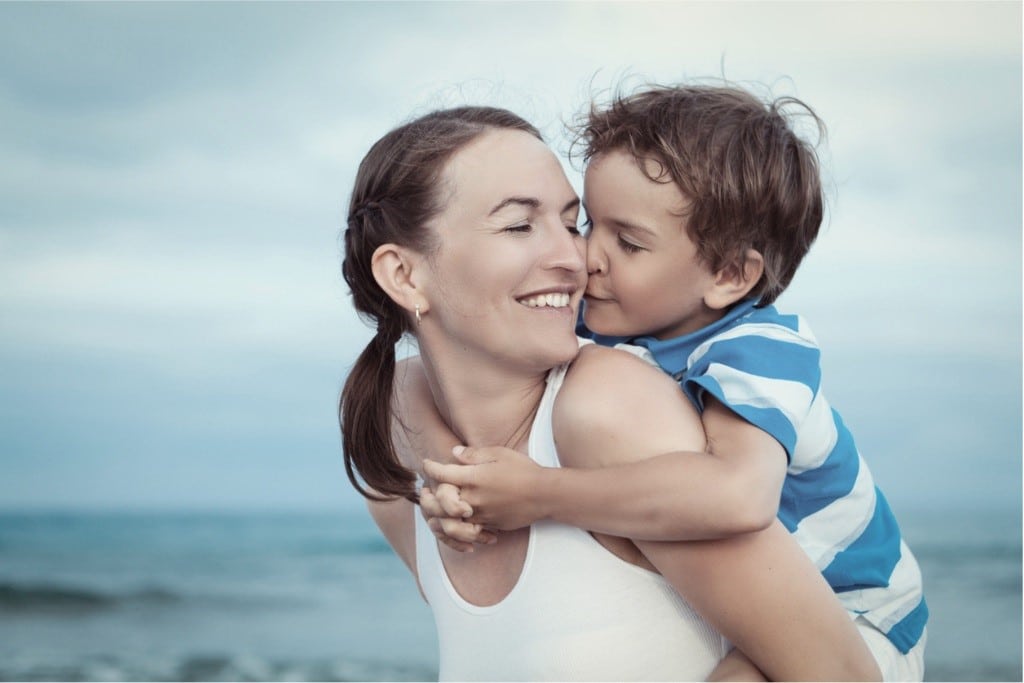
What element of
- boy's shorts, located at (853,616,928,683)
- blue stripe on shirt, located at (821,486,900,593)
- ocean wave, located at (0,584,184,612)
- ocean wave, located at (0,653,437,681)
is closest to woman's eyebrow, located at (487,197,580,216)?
blue stripe on shirt, located at (821,486,900,593)

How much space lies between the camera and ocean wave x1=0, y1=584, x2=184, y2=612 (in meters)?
15.5

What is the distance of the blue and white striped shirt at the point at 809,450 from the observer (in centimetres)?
237

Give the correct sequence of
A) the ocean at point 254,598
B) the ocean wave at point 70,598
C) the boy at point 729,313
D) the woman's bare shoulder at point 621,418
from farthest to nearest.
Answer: the ocean wave at point 70,598 < the ocean at point 254,598 < the boy at point 729,313 < the woman's bare shoulder at point 621,418

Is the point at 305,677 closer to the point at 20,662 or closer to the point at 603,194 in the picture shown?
the point at 20,662

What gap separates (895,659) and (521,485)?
3.83 feet

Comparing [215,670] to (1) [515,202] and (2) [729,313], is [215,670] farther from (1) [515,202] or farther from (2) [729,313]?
(1) [515,202]

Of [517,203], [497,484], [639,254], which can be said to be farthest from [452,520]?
[639,254]

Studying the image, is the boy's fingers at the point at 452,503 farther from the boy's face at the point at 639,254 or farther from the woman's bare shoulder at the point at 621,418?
the boy's face at the point at 639,254

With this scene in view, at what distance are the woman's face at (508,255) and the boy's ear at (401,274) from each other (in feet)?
0.21

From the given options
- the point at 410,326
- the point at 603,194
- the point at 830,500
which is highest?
the point at 603,194

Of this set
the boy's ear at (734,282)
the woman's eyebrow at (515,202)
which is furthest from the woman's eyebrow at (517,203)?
the boy's ear at (734,282)

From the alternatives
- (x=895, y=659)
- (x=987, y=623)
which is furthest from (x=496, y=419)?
(x=987, y=623)

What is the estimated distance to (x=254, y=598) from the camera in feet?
51.7

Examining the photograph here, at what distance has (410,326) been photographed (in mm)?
2943
